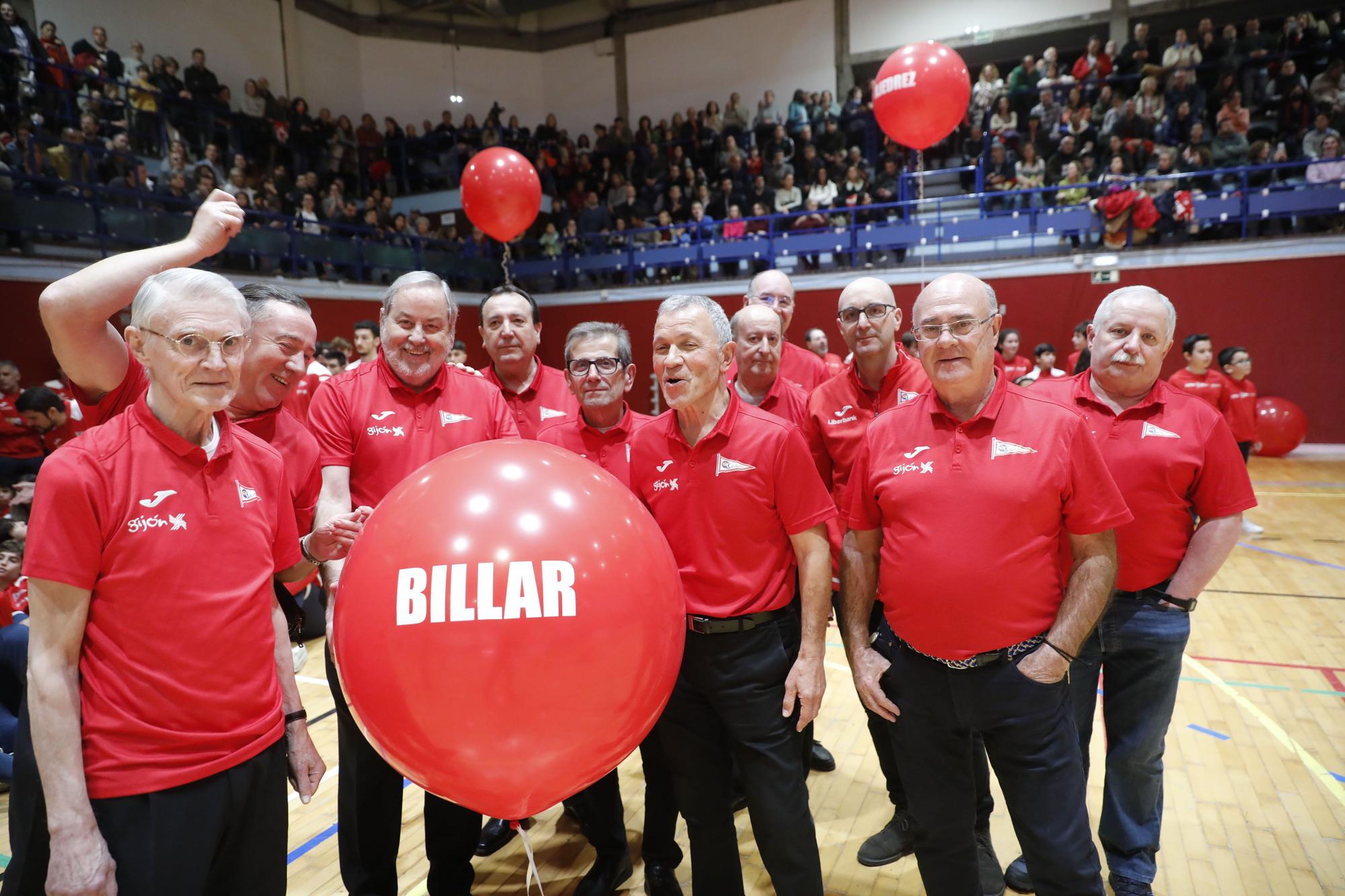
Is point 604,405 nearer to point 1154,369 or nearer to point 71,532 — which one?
point 71,532

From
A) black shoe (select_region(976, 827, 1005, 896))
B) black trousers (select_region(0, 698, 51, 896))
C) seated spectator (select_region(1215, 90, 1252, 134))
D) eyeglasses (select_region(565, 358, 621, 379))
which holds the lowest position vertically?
black shoe (select_region(976, 827, 1005, 896))

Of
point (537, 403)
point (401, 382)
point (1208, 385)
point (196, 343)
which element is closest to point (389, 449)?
point (401, 382)

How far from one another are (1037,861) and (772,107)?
16.3m

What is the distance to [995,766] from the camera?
2.11m

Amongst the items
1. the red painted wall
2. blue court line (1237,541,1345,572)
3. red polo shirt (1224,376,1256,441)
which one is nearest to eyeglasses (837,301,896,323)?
red polo shirt (1224,376,1256,441)

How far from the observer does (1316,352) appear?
11.1 metres

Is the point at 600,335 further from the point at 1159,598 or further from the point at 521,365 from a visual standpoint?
the point at 1159,598

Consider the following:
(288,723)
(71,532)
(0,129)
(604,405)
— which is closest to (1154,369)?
A: (604,405)

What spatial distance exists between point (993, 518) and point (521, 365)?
1.94 m

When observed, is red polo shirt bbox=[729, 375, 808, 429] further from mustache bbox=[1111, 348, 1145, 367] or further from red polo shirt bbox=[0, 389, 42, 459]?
red polo shirt bbox=[0, 389, 42, 459]

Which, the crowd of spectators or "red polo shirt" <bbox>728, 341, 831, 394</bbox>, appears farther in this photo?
the crowd of spectators

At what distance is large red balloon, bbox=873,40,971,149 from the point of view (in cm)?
579

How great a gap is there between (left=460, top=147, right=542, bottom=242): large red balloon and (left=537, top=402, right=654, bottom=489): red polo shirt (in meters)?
4.66

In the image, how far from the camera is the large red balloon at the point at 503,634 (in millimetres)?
1385
